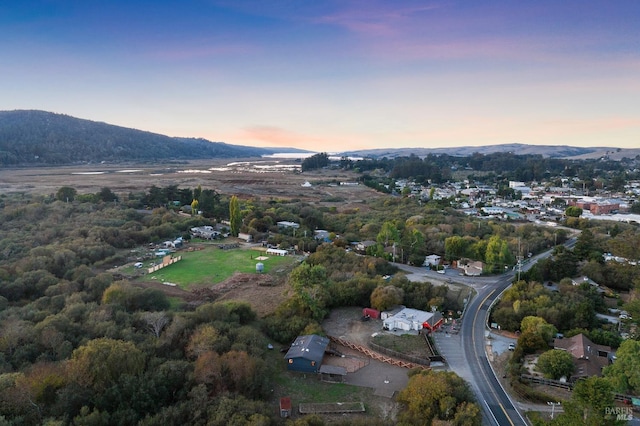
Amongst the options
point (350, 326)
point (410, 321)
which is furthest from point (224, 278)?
point (410, 321)

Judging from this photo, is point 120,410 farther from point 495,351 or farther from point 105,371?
point 495,351

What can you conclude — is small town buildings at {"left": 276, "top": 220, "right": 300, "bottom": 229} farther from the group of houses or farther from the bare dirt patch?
the group of houses

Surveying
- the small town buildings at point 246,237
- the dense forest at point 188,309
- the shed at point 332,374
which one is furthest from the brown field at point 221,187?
the shed at point 332,374

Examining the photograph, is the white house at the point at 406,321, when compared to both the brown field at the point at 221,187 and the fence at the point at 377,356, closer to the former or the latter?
the fence at the point at 377,356

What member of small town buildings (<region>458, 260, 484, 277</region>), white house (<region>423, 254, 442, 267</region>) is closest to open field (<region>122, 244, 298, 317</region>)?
white house (<region>423, 254, 442, 267</region>)

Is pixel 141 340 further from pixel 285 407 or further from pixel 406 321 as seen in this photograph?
pixel 406 321
